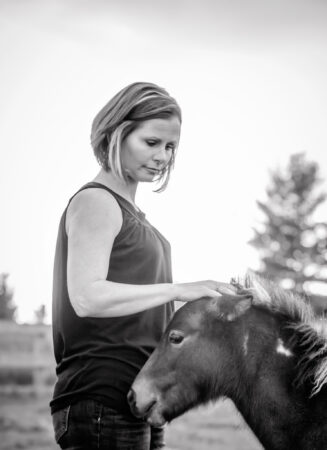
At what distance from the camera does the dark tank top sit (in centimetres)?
300

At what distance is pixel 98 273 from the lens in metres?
2.94

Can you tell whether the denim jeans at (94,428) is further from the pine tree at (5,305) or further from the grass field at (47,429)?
the pine tree at (5,305)

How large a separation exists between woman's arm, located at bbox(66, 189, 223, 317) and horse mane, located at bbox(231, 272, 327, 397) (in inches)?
23.8

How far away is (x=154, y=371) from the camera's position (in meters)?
3.23

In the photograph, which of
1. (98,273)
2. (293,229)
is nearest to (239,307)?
(98,273)

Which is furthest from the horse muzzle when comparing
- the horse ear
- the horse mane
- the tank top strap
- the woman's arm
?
the tank top strap

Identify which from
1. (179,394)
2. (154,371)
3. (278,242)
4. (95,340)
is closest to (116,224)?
(95,340)

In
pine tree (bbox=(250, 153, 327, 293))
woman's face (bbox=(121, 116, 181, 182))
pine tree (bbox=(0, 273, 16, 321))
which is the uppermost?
woman's face (bbox=(121, 116, 181, 182))

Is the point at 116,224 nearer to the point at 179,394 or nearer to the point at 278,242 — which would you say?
the point at 179,394

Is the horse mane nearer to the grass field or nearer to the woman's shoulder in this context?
the woman's shoulder

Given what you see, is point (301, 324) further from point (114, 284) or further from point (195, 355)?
point (114, 284)

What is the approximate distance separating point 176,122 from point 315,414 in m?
1.84

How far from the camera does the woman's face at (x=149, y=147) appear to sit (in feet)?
11.0

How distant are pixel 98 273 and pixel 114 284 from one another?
0.10 metres
